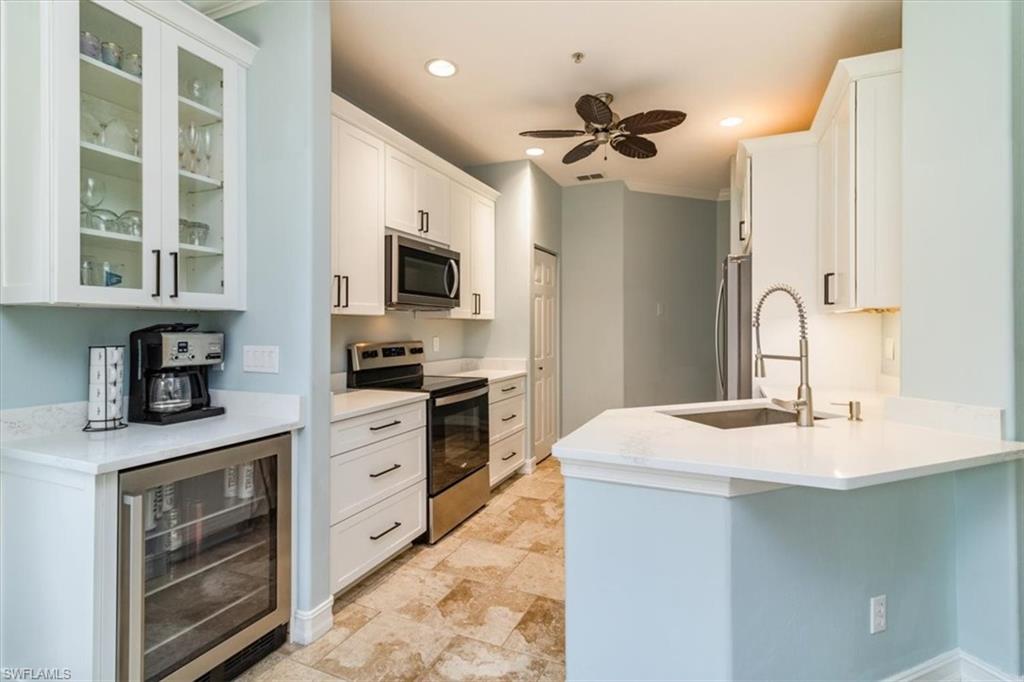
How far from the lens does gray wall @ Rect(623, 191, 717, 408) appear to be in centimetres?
520

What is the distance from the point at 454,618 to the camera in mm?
2182

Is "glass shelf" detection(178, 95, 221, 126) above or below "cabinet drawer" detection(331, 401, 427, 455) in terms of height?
above

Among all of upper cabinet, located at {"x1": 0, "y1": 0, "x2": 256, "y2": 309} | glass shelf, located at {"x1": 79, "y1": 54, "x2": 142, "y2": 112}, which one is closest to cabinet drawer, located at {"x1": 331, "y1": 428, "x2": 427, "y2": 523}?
upper cabinet, located at {"x1": 0, "y1": 0, "x2": 256, "y2": 309}

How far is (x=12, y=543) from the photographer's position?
1.59 meters

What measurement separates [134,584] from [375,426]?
3.72 ft

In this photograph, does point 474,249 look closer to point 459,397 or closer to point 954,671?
point 459,397

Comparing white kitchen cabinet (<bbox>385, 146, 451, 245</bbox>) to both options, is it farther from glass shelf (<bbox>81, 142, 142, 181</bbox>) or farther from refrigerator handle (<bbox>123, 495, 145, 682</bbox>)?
refrigerator handle (<bbox>123, 495, 145, 682</bbox>)

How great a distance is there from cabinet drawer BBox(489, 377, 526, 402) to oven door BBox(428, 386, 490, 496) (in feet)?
0.91

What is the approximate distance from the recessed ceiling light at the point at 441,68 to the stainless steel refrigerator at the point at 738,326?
87.1 inches

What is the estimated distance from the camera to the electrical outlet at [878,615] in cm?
157

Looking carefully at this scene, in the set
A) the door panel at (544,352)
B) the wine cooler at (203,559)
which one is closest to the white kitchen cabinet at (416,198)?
the door panel at (544,352)

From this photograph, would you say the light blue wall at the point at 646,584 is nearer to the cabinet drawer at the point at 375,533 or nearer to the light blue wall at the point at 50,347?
the cabinet drawer at the point at 375,533

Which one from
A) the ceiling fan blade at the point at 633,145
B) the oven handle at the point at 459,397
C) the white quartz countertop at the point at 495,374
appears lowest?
the oven handle at the point at 459,397

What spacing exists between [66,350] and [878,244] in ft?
10.8
